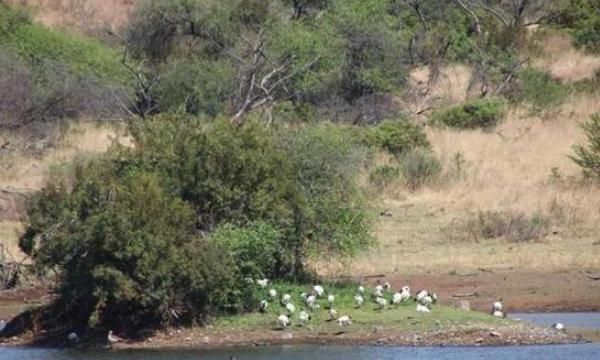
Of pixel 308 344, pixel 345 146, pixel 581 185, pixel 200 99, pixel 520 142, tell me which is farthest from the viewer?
pixel 200 99

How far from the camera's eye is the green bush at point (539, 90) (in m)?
43.8

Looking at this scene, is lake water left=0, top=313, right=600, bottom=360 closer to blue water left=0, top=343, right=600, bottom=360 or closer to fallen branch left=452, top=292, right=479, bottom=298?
blue water left=0, top=343, right=600, bottom=360

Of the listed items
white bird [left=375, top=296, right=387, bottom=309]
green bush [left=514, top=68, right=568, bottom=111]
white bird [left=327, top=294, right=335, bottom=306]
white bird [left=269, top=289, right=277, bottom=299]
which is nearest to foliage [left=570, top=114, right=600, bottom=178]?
green bush [left=514, top=68, right=568, bottom=111]

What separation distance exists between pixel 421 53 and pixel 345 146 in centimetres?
2298

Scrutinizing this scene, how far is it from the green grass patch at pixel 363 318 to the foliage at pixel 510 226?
731cm

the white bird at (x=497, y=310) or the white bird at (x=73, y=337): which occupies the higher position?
the white bird at (x=497, y=310)

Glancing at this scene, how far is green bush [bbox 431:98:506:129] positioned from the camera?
4178cm

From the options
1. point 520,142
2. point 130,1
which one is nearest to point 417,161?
point 520,142

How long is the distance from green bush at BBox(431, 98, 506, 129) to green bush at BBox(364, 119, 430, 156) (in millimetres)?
2305

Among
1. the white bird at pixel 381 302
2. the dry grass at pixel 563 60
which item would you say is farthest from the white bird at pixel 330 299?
the dry grass at pixel 563 60

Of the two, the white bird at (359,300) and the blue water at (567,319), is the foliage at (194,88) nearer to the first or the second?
the blue water at (567,319)

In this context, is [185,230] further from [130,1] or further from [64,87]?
[130,1]

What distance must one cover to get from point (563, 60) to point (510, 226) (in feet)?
69.1

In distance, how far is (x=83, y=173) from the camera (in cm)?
2350
